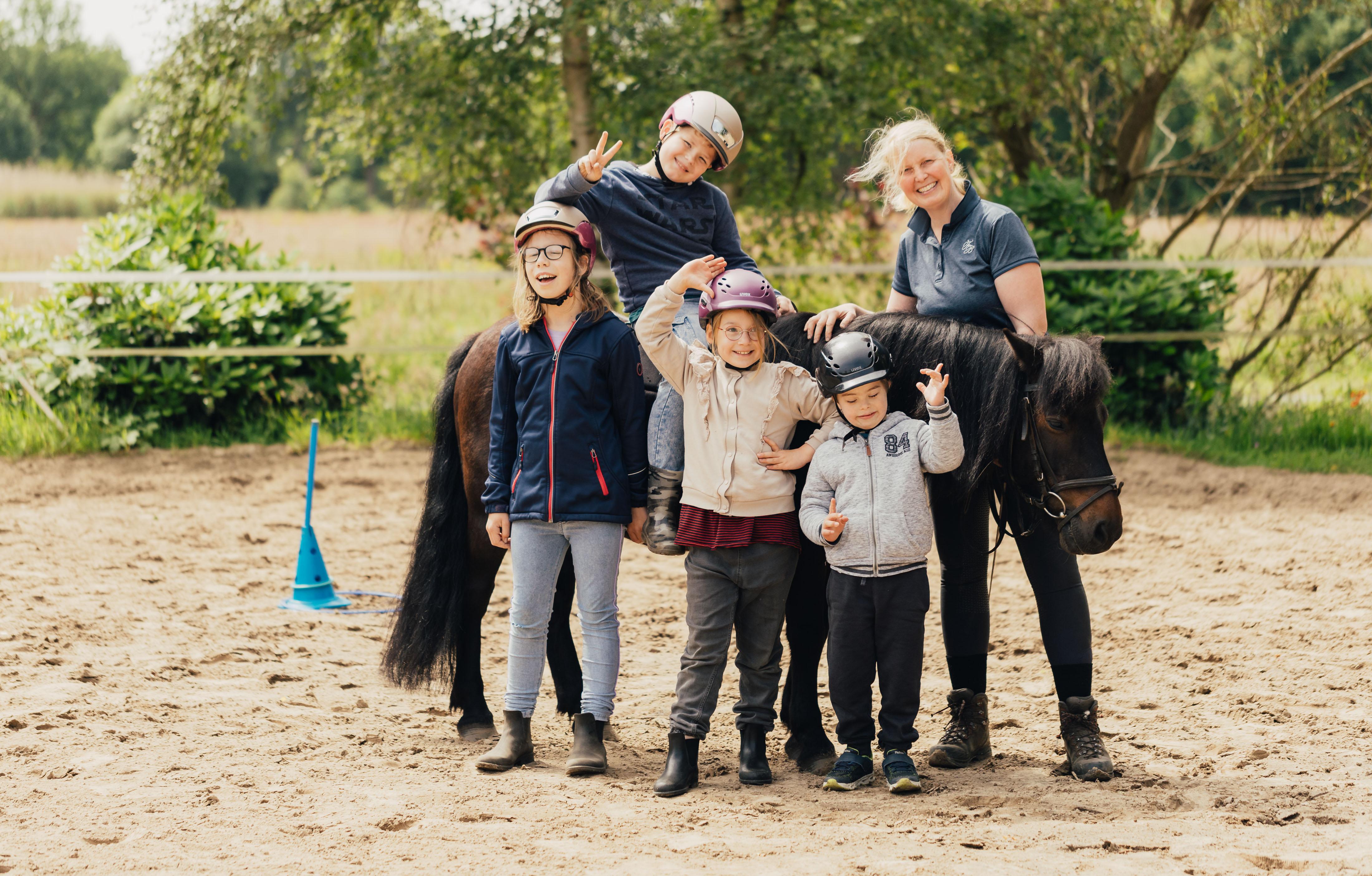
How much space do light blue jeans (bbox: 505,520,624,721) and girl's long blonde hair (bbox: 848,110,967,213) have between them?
1243 millimetres

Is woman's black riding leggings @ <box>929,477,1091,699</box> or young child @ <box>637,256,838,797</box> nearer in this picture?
young child @ <box>637,256,838,797</box>

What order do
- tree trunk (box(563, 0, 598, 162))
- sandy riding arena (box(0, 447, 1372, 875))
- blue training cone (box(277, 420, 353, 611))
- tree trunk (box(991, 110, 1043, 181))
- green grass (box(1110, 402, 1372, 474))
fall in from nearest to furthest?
sandy riding arena (box(0, 447, 1372, 875)) → blue training cone (box(277, 420, 353, 611)) → green grass (box(1110, 402, 1372, 474)) → tree trunk (box(563, 0, 598, 162)) → tree trunk (box(991, 110, 1043, 181))

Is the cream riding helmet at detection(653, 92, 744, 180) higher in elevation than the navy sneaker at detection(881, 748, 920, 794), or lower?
higher

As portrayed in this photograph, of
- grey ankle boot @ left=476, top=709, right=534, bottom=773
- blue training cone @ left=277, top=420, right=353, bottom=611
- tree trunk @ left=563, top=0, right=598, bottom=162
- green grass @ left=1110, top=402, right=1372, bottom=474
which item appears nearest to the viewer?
grey ankle boot @ left=476, top=709, right=534, bottom=773

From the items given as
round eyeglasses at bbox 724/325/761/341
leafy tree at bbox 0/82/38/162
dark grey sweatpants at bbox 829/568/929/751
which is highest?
leafy tree at bbox 0/82/38/162

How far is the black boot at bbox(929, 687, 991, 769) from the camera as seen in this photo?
333 centimetres

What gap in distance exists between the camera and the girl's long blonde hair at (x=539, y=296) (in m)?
3.26

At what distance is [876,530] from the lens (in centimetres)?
303

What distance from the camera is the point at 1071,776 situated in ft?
10.6

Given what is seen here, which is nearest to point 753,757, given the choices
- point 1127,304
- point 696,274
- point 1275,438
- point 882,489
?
point 882,489

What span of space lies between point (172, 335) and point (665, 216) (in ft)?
20.1

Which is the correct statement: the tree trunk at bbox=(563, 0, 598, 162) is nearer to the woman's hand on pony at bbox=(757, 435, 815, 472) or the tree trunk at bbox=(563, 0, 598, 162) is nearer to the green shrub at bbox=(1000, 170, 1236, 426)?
the green shrub at bbox=(1000, 170, 1236, 426)

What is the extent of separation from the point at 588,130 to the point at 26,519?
189 inches

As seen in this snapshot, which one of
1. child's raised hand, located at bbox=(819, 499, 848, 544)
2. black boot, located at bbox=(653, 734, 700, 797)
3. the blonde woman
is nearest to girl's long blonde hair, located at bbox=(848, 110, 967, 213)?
the blonde woman
